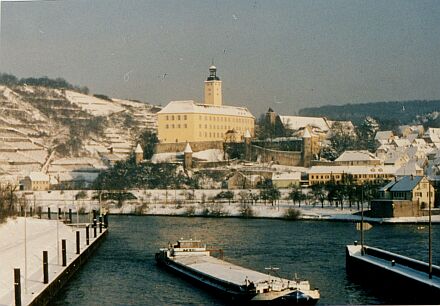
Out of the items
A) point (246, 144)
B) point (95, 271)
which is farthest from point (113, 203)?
point (95, 271)

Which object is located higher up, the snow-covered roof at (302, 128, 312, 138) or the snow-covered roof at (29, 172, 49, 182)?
the snow-covered roof at (302, 128, 312, 138)

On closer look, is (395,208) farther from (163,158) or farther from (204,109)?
(163,158)

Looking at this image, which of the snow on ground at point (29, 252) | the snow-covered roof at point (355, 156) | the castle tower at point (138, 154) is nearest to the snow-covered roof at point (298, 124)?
the snow-covered roof at point (355, 156)

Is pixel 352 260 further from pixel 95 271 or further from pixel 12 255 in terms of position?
pixel 12 255

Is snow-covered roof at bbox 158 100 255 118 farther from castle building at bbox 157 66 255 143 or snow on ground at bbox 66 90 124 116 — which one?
snow on ground at bbox 66 90 124 116

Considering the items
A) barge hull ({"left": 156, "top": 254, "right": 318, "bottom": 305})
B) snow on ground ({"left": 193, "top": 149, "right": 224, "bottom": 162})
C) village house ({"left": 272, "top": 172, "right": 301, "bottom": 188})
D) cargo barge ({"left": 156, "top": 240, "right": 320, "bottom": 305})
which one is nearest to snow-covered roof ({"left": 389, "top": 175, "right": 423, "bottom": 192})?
village house ({"left": 272, "top": 172, "right": 301, "bottom": 188})
